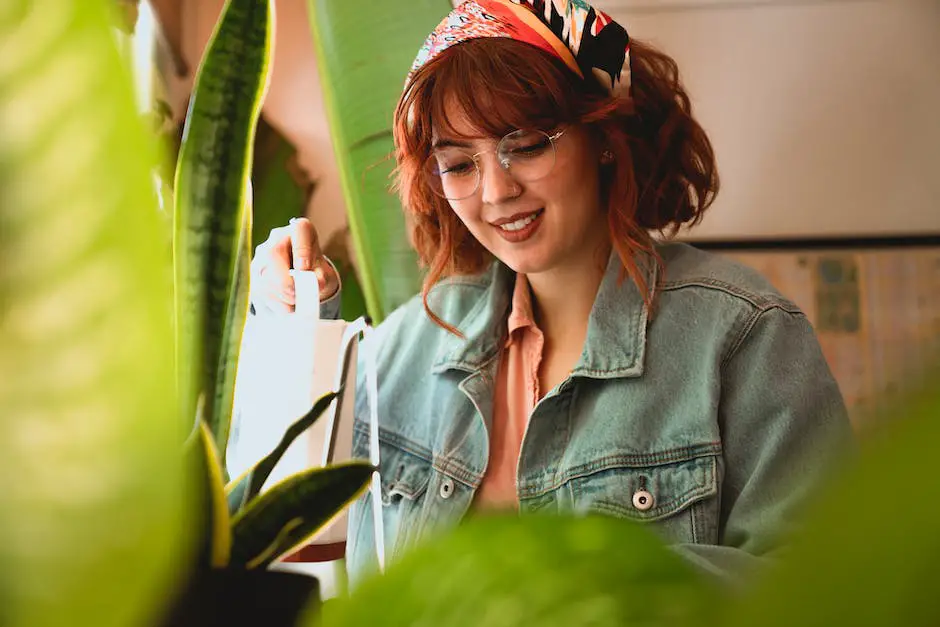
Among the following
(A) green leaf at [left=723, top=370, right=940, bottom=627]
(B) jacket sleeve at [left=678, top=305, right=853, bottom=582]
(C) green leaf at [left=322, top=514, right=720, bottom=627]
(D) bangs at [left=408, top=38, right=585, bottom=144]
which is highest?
(D) bangs at [left=408, top=38, right=585, bottom=144]

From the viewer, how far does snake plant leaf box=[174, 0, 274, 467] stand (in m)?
0.26

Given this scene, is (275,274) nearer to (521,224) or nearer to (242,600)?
(521,224)

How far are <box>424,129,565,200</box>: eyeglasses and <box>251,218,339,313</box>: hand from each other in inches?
10.0

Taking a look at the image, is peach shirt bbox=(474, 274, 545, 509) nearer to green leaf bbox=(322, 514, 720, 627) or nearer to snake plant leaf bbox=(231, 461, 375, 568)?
snake plant leaf bbox=(231, 461, 375, 568)

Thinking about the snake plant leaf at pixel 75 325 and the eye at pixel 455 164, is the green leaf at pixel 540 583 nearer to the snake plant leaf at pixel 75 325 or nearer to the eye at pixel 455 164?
the snake plant leaf at pixel 75 325

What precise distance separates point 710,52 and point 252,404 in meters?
1.32

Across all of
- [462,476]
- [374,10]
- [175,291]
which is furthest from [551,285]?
[175,291]

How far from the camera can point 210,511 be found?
19 cm

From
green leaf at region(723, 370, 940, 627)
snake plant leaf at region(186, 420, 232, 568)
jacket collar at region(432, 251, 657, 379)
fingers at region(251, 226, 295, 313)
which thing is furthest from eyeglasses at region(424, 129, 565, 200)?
green leaf at region(723, 370, 940, 627)

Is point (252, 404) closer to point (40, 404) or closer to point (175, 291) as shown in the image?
point (175, 291)

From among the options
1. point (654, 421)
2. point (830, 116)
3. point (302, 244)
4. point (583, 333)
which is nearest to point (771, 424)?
point (654, 421)

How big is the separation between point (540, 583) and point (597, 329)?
2.66ft

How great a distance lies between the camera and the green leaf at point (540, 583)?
9cm

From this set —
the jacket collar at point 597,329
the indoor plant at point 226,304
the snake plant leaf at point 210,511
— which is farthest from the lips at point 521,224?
the snake plant leaf at point 210,511
